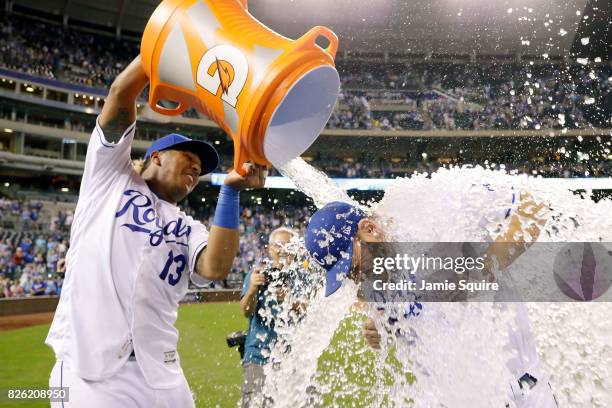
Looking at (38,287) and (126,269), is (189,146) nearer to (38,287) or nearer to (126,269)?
(126,269)

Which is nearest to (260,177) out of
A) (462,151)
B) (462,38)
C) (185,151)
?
(185,151)

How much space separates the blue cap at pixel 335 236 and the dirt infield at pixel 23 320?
1136 cm


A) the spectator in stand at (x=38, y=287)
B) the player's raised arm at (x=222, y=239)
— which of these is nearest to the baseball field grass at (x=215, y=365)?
the player's raised arm at (x=222, y=239)

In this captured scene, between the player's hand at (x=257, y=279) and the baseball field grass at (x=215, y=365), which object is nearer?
the player's hand at (x=257, y=279)

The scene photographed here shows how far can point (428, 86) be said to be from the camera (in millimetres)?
29438

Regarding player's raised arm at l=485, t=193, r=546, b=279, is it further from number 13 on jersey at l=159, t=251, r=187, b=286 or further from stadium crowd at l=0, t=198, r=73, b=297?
stadium crowd at l=0, t=198, r=73, b=297

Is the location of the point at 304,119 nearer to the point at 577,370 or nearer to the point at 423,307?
the point at 423,307

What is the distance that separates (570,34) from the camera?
2852 centimetres

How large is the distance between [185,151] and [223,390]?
4444 millimetres

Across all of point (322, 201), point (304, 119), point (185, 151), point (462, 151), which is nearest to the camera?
point (304, 119)

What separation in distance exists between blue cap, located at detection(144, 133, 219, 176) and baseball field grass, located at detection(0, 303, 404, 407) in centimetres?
213

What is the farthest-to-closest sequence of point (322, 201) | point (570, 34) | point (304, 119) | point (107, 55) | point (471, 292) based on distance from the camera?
point (107, 55)
point (570, 34)
point (322, 201)
point (471, 292)
point (304, 119)

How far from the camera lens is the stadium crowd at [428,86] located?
26.1m

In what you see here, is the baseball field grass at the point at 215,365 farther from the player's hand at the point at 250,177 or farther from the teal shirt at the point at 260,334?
the player's hand at the point at 250,177
